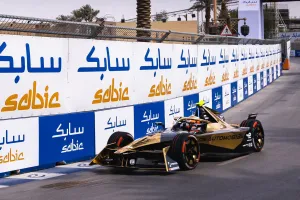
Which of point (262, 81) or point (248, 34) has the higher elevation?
point (248, 34)

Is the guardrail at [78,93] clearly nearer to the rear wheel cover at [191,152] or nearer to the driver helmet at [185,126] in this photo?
the driver helmet at [185,126]

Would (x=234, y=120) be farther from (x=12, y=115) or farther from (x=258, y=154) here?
(x=12, y=115)

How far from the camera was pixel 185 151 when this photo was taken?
10406 mm

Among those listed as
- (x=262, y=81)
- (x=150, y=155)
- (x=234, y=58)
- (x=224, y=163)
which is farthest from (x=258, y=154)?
(x=262, y=81)

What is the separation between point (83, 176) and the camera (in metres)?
10.5

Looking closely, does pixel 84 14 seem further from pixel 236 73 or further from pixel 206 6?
→ pixel 236 73

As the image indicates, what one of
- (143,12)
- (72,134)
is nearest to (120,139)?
(72,134)

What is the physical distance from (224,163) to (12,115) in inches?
165

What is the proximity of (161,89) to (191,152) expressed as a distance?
17.5 ft

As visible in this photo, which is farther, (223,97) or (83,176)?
(223,97)

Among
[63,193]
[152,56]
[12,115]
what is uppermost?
[152,56]

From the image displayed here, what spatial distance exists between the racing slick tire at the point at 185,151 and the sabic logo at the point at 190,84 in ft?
23.3

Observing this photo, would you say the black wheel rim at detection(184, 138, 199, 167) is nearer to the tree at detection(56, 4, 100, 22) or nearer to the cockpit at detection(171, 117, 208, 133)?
the cockpit at detection(171, 117, 208, 133)

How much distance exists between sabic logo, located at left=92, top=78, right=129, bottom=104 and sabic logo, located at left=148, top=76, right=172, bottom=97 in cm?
156
